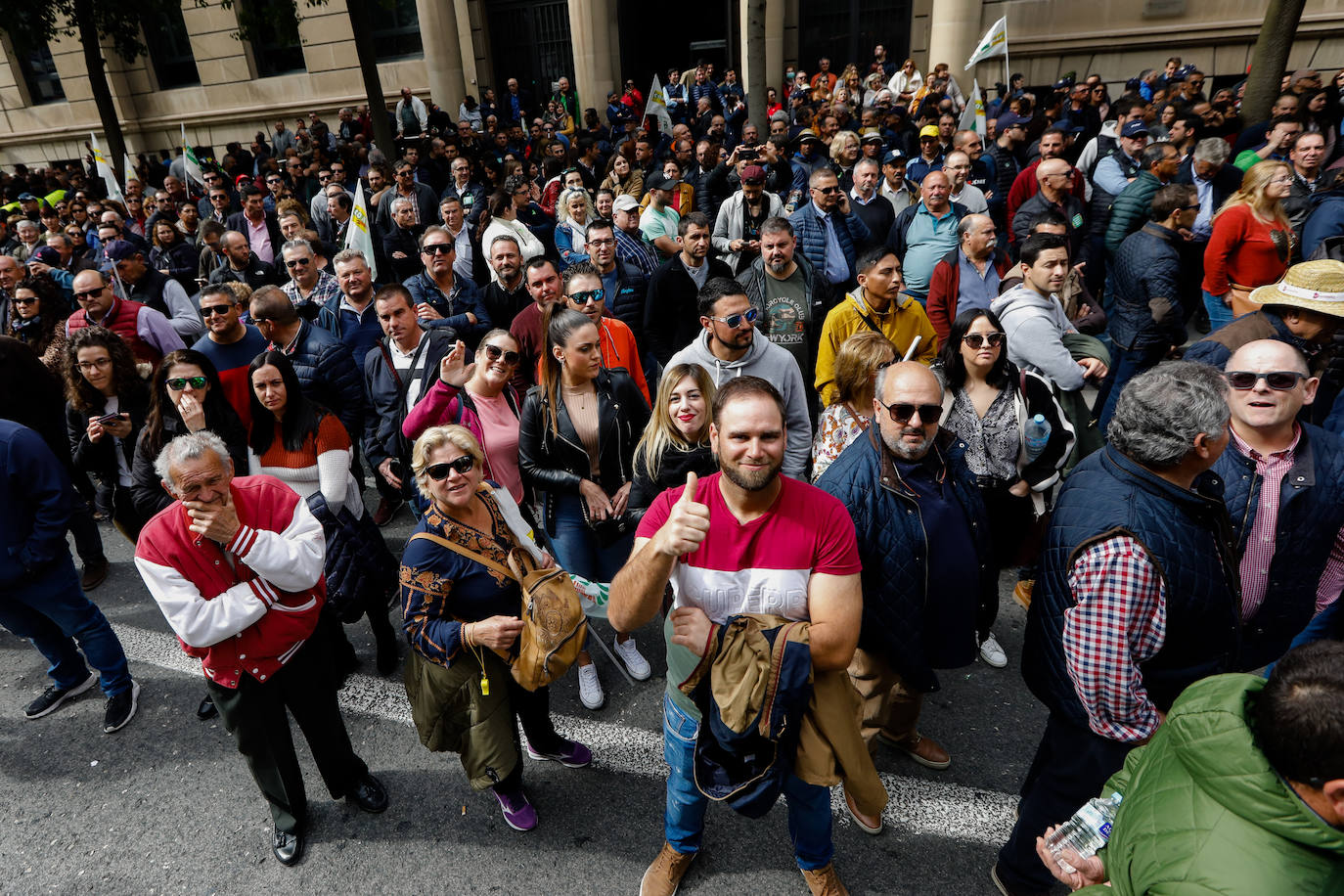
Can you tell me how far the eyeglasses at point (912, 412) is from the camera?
102 inches

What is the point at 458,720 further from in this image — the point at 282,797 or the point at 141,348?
the point at 141,348

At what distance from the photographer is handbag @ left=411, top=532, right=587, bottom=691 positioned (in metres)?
2.68

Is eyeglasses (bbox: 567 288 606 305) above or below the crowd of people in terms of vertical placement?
above

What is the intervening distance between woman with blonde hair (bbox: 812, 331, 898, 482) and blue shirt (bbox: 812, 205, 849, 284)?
2.67m

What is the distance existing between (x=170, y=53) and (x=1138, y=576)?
2883cm

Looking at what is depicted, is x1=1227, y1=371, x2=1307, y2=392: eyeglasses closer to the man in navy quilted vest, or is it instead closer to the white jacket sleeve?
the man in navy quilted vest

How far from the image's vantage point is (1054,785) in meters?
2.43

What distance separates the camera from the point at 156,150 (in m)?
23.0

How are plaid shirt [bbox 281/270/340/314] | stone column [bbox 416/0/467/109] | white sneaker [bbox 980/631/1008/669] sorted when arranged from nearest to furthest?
white sneaker [bbox 980/631/1008/669] → plaid shirt [bbox 281/270/340/314] → stone column [bbox 416/0/467/109]

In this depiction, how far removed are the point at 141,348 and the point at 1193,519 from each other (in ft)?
21.2

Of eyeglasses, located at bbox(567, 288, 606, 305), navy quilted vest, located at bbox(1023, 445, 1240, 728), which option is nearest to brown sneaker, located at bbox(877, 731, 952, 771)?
navy quilted vest, located at bbox(1023, 445, 1240, 728)

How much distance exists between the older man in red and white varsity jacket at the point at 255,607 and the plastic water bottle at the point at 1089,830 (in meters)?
2.64

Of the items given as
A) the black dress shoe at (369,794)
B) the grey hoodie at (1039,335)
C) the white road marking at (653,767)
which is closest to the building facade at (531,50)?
the grey hoodie at (1039,335)

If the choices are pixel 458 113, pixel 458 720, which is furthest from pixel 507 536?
pixel 458 113
